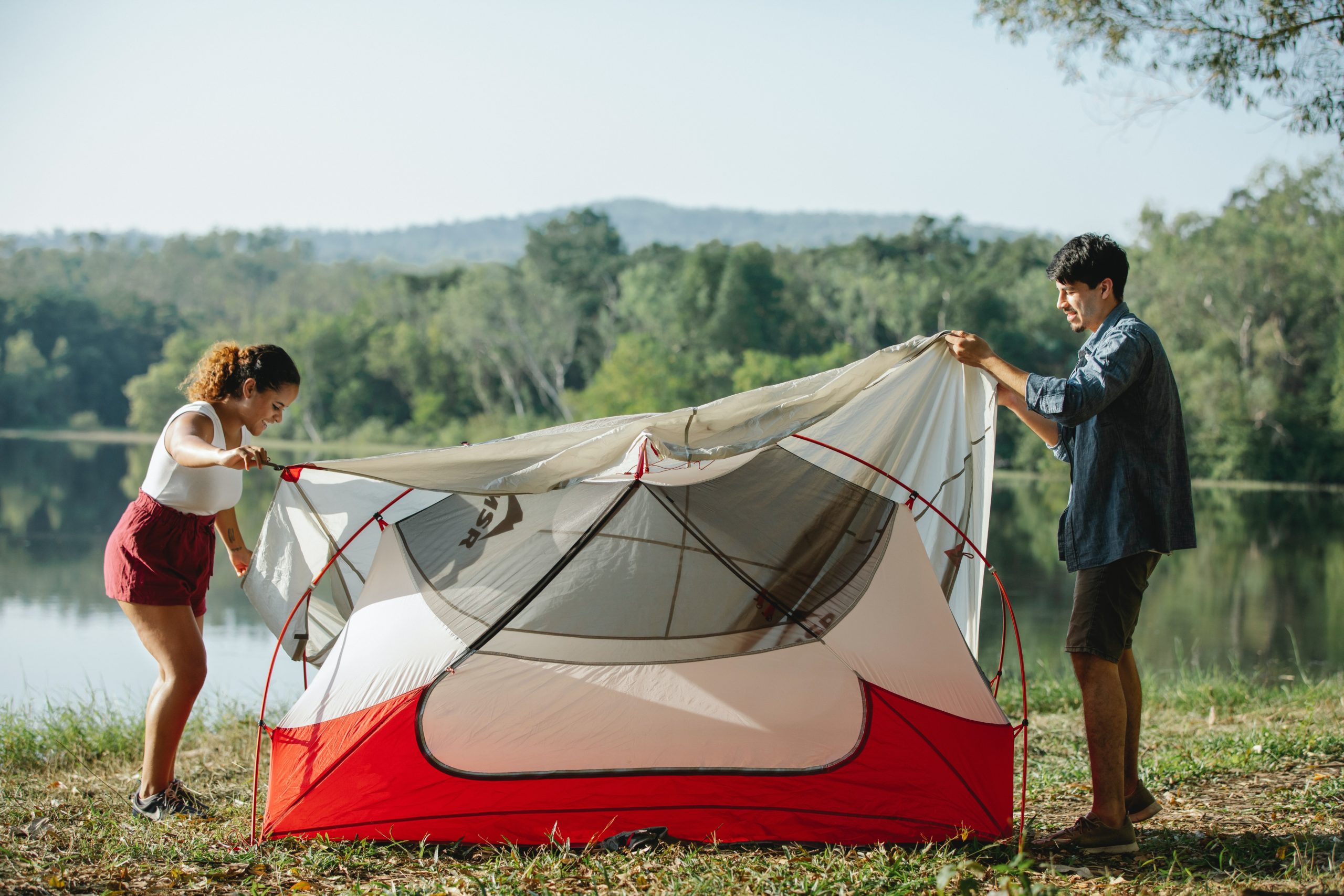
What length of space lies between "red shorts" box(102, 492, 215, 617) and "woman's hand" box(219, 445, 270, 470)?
1.25 ft

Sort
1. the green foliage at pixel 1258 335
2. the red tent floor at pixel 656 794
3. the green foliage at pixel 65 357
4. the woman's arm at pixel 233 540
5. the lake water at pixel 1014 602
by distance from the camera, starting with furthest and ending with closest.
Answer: the green foliage at pixel 65 357
the green foliage at pixel 1258 335
the lake water at pixel 1014 602
the woman's arm at pixel 233 540
the red tent floor at pixel 656 794

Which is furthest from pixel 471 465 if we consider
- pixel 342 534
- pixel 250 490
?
pixel 250 490

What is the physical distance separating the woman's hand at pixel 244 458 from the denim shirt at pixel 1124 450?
6.35 ft

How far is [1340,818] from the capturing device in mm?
2939

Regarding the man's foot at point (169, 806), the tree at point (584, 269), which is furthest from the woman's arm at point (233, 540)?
the tree at point (584, 269)

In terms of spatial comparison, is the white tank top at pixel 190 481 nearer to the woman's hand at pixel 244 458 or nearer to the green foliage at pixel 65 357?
the woman's hand at pixel 244 458

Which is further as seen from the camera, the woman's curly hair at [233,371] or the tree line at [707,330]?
the tree line at [707,330]

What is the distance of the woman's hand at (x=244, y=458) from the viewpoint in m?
2.73

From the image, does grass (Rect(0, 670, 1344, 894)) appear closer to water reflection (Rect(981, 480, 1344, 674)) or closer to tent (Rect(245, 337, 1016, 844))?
tent (Rect(245, 337, 1016, 844))

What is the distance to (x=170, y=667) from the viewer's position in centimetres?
299

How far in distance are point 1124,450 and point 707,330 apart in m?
37.7

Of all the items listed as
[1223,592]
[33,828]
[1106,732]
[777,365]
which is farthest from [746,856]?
[777,365]

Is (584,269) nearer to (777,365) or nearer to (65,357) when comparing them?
(777,365)

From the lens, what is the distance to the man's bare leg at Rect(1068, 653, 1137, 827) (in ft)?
8.69
